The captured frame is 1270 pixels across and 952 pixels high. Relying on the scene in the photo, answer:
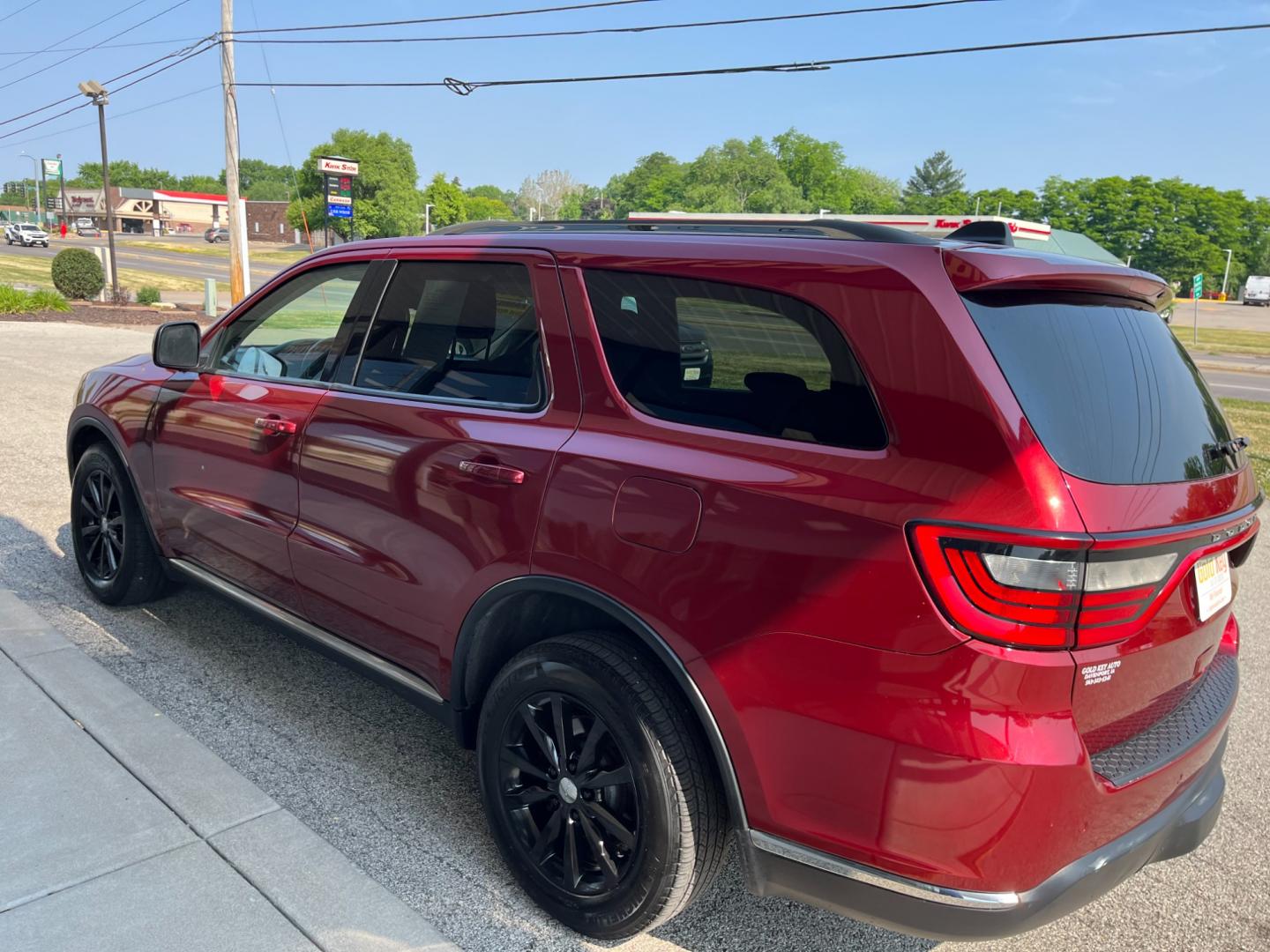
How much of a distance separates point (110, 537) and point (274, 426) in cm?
173


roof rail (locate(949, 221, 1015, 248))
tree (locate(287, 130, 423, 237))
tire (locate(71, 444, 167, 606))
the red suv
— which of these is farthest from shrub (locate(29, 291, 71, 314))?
tree (locate(287, 130, 423, 237))

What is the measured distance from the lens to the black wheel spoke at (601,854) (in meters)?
2.51

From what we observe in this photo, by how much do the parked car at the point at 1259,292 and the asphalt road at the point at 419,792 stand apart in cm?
8028

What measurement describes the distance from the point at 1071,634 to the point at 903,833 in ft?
1.71

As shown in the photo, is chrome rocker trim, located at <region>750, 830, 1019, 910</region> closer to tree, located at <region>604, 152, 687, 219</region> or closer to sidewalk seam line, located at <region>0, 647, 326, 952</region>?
sidewalk seam line, located at <region>0, 647, 326, 952</region>

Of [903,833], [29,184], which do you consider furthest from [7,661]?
[29,184]

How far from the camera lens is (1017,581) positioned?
1892 mm

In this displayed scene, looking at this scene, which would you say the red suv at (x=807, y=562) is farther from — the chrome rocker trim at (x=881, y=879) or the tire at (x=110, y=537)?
the tire at (x=110, y=537)

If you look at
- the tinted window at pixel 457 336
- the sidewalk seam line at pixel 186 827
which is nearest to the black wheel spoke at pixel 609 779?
the sidewalk seam line at pixel 186 827

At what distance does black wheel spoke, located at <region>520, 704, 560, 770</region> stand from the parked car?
84612mm

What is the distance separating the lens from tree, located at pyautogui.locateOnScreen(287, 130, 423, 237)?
226 ft

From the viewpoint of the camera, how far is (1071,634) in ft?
6.32

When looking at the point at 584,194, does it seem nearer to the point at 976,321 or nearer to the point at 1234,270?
the point at 1234,270

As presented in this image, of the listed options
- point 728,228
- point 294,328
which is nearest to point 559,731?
point 728,228
